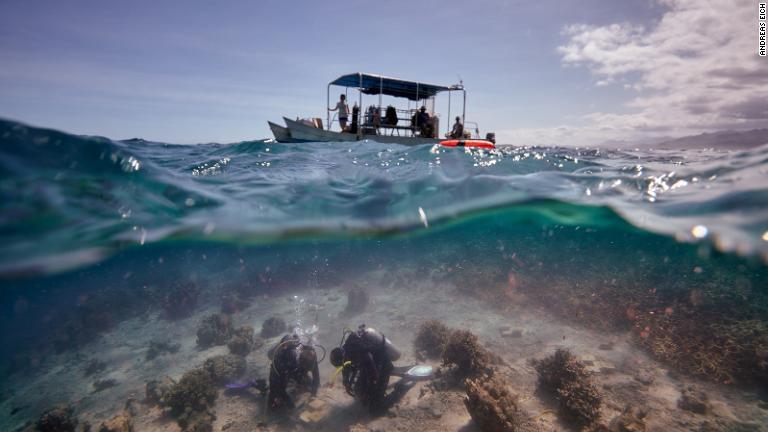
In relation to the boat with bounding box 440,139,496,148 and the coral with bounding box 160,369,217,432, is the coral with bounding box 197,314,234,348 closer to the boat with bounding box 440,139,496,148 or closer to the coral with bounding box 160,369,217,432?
the coral with bounding box 160,369,217,432

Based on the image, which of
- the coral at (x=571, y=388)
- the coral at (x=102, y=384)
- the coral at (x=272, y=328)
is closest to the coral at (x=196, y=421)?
the coral at (x=102, y=384)

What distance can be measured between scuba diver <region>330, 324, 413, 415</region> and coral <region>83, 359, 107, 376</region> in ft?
40.2

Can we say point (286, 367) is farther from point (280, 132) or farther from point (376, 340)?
point (280, 132)

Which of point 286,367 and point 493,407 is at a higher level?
point 493,407

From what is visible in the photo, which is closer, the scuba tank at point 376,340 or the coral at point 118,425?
the scuba tank at point 376,340

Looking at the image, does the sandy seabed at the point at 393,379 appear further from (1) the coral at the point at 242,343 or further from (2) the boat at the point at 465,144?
(2) the boat at the point at 465,144

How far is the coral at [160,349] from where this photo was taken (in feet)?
43.7

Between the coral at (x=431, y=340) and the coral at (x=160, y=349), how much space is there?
35.7 ft

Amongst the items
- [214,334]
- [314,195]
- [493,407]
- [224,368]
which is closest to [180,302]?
[214,334]

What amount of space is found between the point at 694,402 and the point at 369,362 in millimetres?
8293

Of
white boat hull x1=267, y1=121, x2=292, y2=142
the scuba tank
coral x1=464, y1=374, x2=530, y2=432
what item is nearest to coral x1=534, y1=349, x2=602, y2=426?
coral x1=464, y1=374, x2=530, y2=432

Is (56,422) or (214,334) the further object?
(214,334)

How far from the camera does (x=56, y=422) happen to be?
8133 mm

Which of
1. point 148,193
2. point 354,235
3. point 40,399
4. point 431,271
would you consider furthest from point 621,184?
point 40,399
